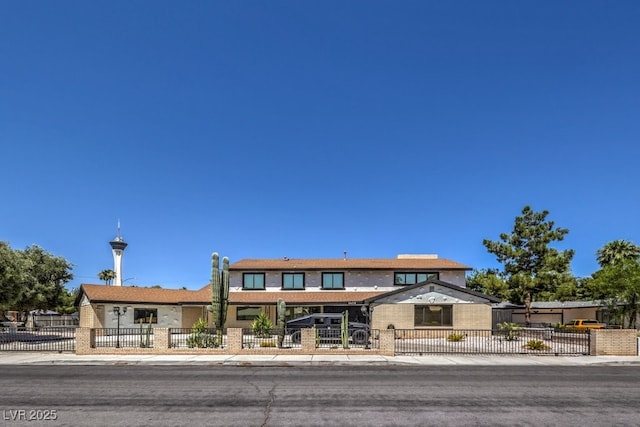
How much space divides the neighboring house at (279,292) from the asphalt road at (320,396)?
65.3 ft

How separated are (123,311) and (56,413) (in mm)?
29543

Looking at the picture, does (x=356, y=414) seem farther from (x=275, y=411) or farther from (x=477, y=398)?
(x=477, y=398)

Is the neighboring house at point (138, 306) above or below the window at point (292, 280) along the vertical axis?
below

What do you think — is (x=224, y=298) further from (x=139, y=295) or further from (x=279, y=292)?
(x=139, y=295)

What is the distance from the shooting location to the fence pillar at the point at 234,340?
21.1 m

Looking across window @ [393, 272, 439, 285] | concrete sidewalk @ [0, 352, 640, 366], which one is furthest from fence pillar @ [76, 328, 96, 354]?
window @ [393, 272, 439, 285]

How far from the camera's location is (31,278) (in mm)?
37562

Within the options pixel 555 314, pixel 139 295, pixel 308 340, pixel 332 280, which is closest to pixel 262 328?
pixel 308 340

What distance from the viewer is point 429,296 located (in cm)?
3303

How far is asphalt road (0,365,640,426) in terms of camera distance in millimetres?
9359

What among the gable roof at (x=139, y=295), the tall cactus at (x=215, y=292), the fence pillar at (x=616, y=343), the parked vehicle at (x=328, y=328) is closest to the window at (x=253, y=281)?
the gable roof at (x=139, y=295)

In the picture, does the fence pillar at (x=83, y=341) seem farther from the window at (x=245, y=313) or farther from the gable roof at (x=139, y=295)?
the window at (x=245, y=313)

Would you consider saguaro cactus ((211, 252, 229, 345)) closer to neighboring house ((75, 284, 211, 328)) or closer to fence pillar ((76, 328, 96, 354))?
fence pillar ((76, 328, 96, 354))

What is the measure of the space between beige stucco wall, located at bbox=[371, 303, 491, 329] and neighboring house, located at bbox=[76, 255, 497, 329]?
1838mm
